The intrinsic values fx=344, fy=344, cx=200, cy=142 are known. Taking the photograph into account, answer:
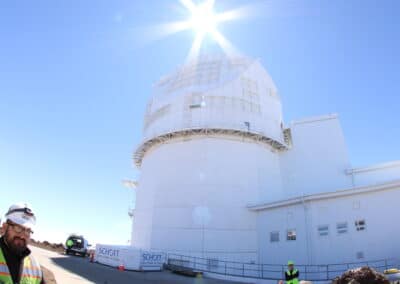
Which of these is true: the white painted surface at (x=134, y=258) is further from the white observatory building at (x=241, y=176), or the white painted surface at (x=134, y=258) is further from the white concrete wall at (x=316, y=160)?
the white concrete wall at (x=316, y=160)

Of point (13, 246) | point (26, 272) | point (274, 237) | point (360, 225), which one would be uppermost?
point (360, 225)

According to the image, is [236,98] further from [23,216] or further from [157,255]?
[23,216]

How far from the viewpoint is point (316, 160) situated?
27469mm

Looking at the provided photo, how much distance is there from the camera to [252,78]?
98.1ft

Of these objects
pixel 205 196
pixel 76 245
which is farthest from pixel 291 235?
pixel 76 245

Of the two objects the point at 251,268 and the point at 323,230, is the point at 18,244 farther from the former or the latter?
the point at 251,268

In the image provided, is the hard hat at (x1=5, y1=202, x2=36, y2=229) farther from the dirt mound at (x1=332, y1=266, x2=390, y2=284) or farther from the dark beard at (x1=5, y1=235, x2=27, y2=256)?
the dirt mound at (x1=332, y1=266, x2=390, y2=284)

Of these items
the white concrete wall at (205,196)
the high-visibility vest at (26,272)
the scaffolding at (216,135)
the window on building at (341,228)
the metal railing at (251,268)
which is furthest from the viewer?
the scaffolding at (216,135)

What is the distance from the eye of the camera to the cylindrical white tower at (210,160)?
24188mm

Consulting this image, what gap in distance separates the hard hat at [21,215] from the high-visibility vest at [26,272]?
0.22 metres

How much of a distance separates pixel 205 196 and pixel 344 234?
9658mm

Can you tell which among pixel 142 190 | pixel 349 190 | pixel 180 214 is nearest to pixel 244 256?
pixel 180 214

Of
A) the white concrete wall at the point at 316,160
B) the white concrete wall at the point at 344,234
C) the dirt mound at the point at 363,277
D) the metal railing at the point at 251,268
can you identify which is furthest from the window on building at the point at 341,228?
the dirt mound at the point at 363,277

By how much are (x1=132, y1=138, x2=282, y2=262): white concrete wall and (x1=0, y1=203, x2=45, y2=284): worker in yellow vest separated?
21956 millimetres
